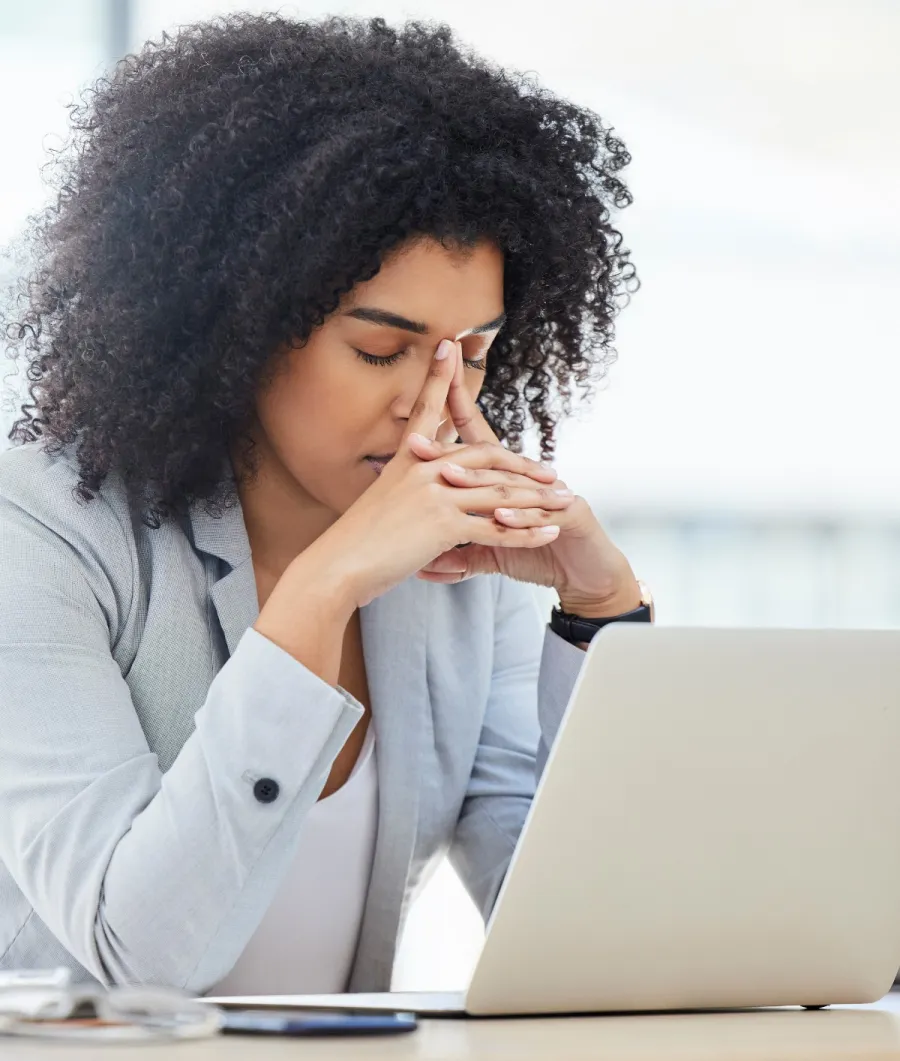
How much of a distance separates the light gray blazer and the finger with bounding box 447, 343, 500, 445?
0.23 m

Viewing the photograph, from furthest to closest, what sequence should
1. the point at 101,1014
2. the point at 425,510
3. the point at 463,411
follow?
the point at 463,411, the point at 425,510, the point at 101,1014

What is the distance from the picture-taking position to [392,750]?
124cm

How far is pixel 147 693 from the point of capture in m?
1.11

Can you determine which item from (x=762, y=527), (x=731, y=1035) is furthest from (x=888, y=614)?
(x=731, y=1035)

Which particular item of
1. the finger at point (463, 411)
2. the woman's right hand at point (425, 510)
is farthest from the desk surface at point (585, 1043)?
the finger at point (463, 411)

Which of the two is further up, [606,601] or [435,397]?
[435,397]

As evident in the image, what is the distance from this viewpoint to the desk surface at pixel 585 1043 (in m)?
0.61

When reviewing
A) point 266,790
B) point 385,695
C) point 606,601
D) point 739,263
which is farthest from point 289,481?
point 739,263

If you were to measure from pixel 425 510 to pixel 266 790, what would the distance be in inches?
11.4

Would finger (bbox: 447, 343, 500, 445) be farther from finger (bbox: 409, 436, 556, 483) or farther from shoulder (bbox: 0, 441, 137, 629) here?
shoulder (bbox: 0, 441, 137, 629)

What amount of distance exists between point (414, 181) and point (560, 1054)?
2.53 ft

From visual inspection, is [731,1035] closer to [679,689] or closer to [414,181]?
[679,689]

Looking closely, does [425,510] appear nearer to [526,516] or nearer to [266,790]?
[526,516]

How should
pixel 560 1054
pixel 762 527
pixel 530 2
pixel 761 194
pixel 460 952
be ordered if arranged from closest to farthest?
pixel 560 1054 → pixel 460 952 → pixel 530 2 → pixel 761 194 → pixel 762 527
